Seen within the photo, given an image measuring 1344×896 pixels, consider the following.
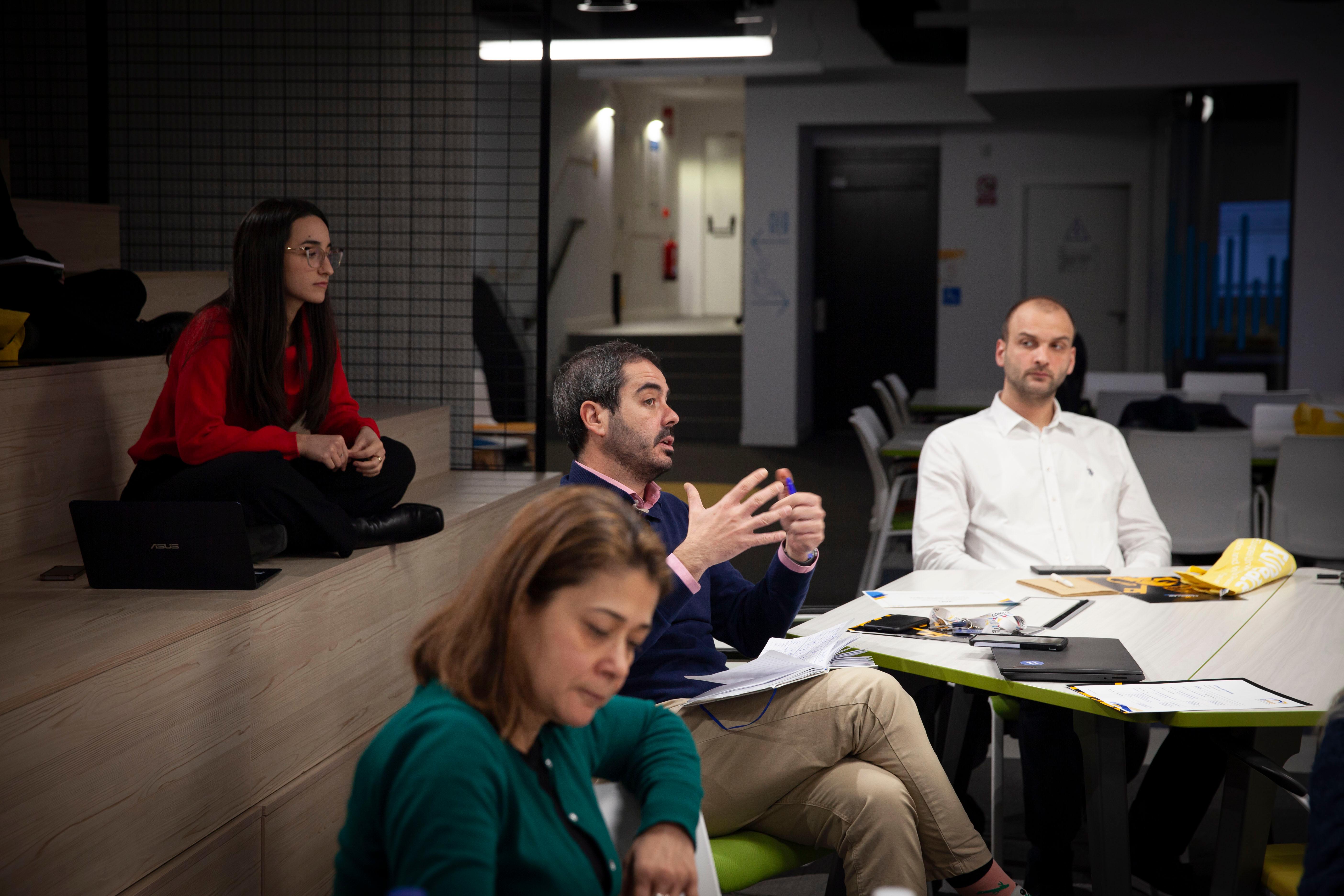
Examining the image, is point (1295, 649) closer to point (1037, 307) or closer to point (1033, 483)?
point (1033, 483)

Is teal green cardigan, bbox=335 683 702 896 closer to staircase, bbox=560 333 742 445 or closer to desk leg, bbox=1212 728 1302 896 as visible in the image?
desk leg, bbox=1212 728 1302 896

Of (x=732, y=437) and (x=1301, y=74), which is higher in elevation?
(x=1301, y=74)

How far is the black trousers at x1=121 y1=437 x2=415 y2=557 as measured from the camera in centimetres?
247

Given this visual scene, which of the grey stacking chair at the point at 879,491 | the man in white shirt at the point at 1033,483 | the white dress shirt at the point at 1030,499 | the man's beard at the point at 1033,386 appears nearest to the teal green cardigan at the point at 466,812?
the man in white shirt at the point at 1033,483

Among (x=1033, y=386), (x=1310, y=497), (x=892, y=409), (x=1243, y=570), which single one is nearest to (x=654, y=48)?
(x=892, y=409)

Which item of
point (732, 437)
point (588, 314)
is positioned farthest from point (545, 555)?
point (588, 314)

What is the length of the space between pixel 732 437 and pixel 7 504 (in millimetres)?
8659

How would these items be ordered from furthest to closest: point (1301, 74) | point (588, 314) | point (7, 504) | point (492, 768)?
point (588, 314)
point (1301, 74)
point (7, 504)
point (492, 768)

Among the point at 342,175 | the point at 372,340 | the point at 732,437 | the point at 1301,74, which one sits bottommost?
the point at 732,437

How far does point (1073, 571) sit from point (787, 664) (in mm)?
1188

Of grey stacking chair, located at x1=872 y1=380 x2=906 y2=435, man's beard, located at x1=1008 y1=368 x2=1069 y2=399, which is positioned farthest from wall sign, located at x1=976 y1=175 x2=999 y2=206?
man's beard, located at x1=1008 y1=368 x2=1069 y2=399

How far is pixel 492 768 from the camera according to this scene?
1.17 metres

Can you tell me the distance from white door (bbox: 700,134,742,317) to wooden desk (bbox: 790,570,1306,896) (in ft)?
45.8

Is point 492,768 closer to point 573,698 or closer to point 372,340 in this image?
point 573,698
